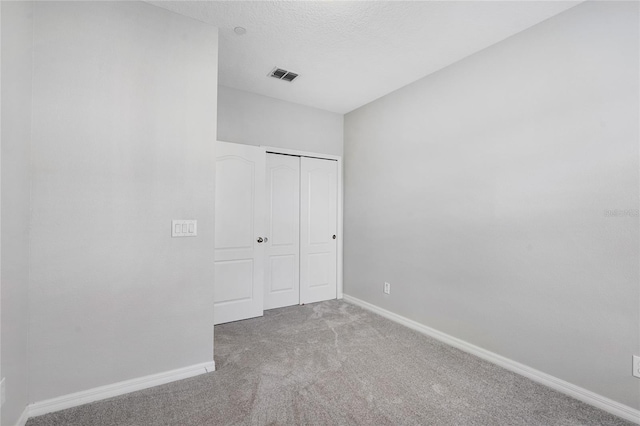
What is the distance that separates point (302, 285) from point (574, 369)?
283 centimetres

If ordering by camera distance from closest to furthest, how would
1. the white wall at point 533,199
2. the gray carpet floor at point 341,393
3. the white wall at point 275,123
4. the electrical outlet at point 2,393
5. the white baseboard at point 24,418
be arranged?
the electrical outlet at point 2,393 → the white baseboard at point 24,418 → the gray carpet floor at point 341,393 → the white wall at point 533,199 → the white wall at point 275,123

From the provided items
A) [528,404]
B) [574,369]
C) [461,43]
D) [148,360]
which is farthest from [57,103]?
[574,369]

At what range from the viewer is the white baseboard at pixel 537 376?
5.89ft

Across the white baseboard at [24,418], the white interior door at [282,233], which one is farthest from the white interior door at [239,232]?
the white baseboard at [24,418]

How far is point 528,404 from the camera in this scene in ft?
6.24

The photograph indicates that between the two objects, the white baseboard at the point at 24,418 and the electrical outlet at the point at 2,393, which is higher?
the electrical outlet at the point at 2,393

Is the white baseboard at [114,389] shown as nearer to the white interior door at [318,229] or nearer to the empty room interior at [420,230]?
the empty room interior at [420,230]

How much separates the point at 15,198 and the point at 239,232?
79.0 inches

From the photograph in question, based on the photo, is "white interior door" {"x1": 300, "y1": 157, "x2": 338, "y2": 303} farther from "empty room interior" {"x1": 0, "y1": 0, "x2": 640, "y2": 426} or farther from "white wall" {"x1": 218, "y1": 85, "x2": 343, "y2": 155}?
"empty room interior" {"x1": 0, "y1": 0, "x2": 640, "y2": 426}

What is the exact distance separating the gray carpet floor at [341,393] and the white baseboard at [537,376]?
0.05 metres

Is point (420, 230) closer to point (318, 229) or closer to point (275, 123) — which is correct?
point (318, 229)

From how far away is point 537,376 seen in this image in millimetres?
2174

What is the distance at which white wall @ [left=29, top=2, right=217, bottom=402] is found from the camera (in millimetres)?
1769

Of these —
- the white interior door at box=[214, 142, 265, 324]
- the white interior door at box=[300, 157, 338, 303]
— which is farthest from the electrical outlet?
the white interior door at box=[300, 157, 338, 303]
